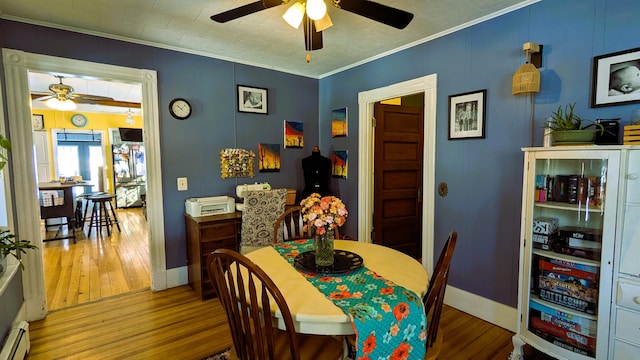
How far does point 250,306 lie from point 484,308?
2082 millimetres

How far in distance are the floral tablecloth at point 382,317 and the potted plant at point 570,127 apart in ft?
4.33

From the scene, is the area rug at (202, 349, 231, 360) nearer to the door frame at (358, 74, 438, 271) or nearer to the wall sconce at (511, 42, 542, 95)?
the door frame at (358, 74, 438, 271)

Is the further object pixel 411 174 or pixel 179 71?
pixel 411 174

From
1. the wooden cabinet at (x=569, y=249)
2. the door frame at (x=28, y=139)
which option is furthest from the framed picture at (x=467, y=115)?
the door frame at (x=28, y=139)

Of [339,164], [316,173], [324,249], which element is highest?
[339,164]

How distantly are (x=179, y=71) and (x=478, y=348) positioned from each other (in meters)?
3.46

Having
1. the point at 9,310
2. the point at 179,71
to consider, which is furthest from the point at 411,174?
the point at 9,310

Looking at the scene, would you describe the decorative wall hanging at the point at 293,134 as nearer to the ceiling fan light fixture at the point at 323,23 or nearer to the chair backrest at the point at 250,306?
the ceiling fan light fixture at the point at 323,23

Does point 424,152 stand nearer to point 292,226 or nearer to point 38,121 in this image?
point 292,226

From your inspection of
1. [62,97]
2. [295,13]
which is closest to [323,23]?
[295,13]

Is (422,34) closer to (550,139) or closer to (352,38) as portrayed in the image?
(352,38)

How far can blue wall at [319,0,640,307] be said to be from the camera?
6.07 ft

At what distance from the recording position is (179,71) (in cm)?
300

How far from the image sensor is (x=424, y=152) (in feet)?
9.22
